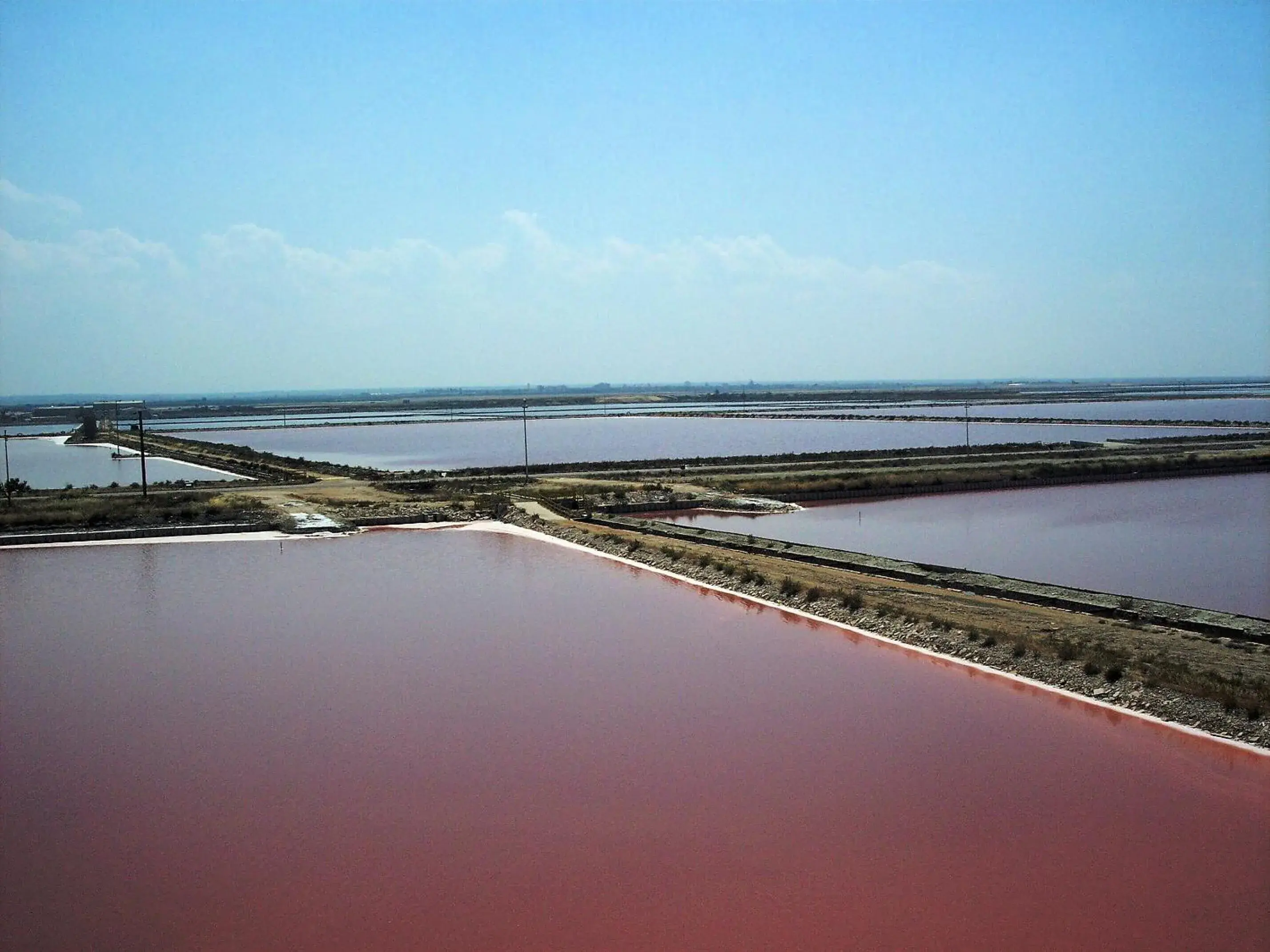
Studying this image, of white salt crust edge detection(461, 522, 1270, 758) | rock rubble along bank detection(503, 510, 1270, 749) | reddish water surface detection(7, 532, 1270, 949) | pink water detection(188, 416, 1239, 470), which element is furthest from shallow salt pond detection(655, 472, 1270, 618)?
pink water detection(188, 416, 1239, 470)

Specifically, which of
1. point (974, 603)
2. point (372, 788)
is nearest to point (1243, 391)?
point (974, 603)

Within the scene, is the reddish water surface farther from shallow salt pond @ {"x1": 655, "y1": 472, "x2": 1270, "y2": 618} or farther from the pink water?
the pink water

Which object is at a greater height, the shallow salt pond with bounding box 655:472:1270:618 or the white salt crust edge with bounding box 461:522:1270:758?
the shallow salt pond with bounding box 655:472:1270:618

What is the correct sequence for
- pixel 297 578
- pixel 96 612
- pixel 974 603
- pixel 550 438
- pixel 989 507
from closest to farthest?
pixel 974 603, pixel 96 612, pixel 297 578, pixel 989 507, pixel 550 438

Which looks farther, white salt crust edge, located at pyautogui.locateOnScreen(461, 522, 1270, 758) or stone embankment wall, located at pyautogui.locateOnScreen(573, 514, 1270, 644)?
stone embankment wall, located at pyautogui.locateOnScreen(573, 514, 1270, 644)

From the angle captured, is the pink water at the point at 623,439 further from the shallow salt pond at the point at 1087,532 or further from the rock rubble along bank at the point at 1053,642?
the rock rubble along bank at the point at 1053,642

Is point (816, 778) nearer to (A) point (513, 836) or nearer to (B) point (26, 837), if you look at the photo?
(A) point (513, 836)

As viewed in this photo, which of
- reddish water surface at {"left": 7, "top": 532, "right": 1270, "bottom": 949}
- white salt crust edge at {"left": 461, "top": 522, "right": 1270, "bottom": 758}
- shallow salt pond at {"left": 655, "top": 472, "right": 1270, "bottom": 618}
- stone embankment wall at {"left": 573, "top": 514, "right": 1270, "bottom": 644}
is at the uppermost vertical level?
stone embankment wall at {"left": 573, "top": 514, "right": 1270, "bottom": 644}
